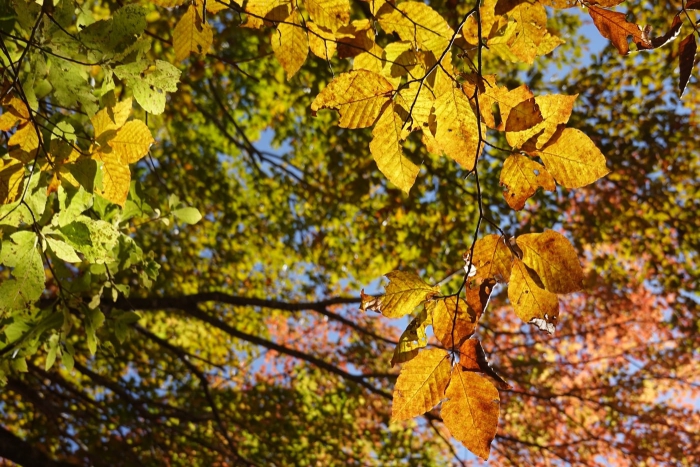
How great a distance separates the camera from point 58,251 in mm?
1402

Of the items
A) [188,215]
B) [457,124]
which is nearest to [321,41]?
[457,124]

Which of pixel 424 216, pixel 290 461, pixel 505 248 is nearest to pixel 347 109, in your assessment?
pixel 505 248

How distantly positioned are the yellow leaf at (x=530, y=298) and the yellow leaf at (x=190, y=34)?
2.97 ft

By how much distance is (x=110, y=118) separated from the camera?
1.26 meters

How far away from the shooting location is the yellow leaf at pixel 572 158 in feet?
3.26

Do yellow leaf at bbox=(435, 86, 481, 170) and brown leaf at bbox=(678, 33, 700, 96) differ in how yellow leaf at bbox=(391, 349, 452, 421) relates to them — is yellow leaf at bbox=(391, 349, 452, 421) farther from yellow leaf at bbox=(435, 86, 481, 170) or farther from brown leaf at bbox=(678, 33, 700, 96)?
brown leaf at bbox=(678, 33, 700, 96)

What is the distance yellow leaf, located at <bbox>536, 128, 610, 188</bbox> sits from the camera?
99 centimetres

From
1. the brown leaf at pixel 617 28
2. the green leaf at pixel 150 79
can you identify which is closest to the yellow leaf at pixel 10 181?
the green leaf at pixel 150 79

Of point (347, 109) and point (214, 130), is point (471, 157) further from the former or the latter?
point (214, 130)

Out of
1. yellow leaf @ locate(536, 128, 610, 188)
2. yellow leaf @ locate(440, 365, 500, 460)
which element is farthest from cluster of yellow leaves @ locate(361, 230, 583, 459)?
yellow leaf @ locate(536, 128, 610, 188)

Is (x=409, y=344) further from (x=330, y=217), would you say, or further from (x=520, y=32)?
(x=330, y=217)

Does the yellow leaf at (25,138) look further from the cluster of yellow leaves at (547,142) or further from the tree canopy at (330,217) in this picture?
the cluster of yellow leaves at (547,142)

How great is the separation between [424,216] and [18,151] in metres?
4.21

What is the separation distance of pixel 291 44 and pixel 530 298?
0.81 meters
